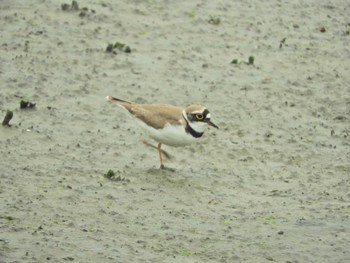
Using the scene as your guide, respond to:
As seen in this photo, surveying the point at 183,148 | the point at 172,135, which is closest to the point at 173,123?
the point at 172,135

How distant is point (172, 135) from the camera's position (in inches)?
461

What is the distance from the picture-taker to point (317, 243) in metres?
9.66

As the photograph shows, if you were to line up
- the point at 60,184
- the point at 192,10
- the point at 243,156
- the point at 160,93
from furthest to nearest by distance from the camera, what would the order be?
1. the point at 192,10
2. the point at 160,93
3. the point at 243,156
4. the point at 60,184

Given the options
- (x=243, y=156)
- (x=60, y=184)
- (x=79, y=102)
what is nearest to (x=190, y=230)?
(x=60, y=184)

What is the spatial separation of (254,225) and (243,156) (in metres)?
2.40

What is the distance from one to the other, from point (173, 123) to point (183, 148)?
117 cm

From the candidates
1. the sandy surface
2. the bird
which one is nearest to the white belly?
the bird

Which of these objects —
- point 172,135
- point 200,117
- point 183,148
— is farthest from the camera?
point 183,148

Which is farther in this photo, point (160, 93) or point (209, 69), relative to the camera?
point (209, 69)

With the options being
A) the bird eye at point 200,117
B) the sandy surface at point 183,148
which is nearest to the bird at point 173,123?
the bird eye at point 200,117

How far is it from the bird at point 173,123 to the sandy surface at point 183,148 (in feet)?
1.42

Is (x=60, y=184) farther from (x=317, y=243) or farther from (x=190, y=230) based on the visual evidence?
(x=317, y=243)

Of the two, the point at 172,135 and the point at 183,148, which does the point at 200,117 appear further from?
the point at 183,148

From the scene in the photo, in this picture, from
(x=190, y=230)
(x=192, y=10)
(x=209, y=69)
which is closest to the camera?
(x=190, y=230)
